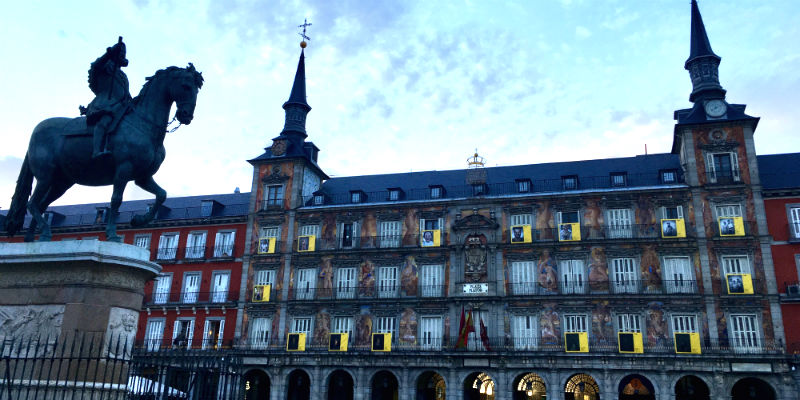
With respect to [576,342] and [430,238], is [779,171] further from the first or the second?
[430,238]

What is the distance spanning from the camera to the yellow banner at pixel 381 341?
3572 cm

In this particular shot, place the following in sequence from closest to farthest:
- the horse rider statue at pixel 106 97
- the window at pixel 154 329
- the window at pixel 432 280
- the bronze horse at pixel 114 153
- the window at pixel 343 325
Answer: the horse rider statue at pixel 106 97
the bronze horse at pixel 114 153
the window at pixel 432 280
the window at pixel 343 325
the window at pixel 154 329

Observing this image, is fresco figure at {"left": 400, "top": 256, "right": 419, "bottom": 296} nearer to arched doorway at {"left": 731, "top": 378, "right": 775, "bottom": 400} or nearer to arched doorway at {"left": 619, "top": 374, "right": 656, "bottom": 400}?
arched doorway at {"left": 619, "top": 374, "right": 656, "bottom": 400}

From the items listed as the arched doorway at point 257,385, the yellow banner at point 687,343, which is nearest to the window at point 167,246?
the arched doorway at point 257,385

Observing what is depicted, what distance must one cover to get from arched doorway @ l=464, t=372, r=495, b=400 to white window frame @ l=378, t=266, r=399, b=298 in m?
6.69

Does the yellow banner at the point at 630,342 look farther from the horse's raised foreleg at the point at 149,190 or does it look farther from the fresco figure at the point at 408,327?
the horse's raised foreleg at the point at 149,190

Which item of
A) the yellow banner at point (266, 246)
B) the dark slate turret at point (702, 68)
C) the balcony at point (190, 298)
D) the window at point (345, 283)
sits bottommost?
the balcony at point (190, 298)

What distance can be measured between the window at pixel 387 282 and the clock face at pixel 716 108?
20.9 metres

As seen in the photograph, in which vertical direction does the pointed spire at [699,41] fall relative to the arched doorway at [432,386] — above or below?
above

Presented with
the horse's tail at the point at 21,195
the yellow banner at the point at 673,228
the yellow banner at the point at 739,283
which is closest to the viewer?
the horse's tail at the point at 21,195

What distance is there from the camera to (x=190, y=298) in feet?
133

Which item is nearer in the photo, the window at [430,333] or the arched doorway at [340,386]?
the window at [430,333]

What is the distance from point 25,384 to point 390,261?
30117 mm

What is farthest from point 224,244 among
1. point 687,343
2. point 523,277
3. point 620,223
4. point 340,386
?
point 687,343
